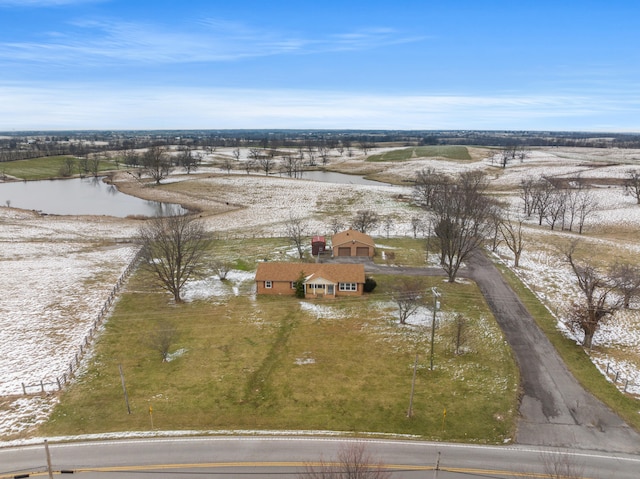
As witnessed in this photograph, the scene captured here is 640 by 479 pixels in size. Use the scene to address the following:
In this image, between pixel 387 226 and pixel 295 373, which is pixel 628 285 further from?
pixel 387 226

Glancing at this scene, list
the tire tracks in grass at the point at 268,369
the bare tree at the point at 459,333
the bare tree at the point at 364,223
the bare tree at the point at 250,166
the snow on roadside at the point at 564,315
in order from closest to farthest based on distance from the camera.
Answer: the tire tracks in grass at the point at 268,369 → the snow on roadside at the point at 564,315 → the bare tree at the point at 459,333 → the bare tree at the point at 364,223 → the bare tree at the point at 250,166

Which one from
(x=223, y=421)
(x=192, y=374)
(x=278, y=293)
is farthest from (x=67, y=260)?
(x=223, y=421)

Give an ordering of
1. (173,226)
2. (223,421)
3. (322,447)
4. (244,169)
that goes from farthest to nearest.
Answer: (244,169) → (173,226) → (223,421) → (322,447)

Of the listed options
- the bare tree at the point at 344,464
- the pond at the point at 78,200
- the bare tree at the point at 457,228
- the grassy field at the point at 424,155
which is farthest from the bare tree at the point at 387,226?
the grassy field at the point at 424,155

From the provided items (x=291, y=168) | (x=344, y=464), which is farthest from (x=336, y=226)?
(x=291, y=168)

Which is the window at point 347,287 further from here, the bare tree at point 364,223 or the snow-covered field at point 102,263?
the bare tree at point 364,223

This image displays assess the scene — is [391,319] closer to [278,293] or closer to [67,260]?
[278,293]
